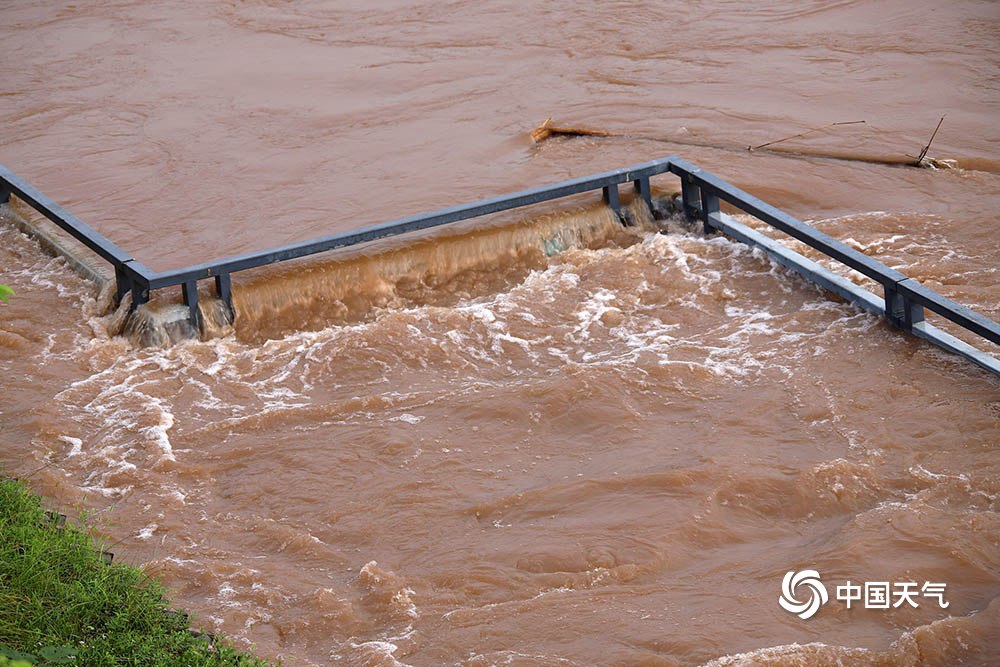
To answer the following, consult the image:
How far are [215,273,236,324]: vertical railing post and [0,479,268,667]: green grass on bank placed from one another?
2454 mm

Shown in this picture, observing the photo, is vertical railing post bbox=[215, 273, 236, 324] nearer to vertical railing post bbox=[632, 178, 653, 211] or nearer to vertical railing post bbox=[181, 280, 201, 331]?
vertical railing post bbox=[181, 280, 201, 331]

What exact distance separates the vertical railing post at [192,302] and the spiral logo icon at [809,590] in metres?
4.11

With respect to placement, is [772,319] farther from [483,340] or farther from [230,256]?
[230,256]

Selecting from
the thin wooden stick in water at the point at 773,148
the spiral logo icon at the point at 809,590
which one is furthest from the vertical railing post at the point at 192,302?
the spiral logo icon at the point at 809,590

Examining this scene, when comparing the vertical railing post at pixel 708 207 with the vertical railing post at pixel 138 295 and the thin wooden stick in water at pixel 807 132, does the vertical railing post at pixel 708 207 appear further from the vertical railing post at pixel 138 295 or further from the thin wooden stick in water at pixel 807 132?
the vertical railing post at pixel 138 295

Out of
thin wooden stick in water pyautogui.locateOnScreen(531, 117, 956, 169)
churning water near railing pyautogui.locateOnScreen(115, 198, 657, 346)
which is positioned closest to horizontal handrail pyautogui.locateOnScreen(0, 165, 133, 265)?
churning water near railing pyautogui.locateOnScreen(115, 198, 657, 346)

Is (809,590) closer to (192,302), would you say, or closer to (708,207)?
(708,207)

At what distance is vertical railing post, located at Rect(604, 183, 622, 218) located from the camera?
9.14m

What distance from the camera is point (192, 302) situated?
794 cm

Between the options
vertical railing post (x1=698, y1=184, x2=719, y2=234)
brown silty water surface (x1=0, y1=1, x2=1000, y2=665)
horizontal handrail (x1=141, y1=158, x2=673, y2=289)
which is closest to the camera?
brown silty water surface (x1=0, y1=1, x2=1000, y2=665)

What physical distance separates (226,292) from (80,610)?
123 inches

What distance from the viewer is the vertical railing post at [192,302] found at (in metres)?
7.91

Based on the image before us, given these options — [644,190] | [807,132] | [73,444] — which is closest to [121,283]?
[73,444]

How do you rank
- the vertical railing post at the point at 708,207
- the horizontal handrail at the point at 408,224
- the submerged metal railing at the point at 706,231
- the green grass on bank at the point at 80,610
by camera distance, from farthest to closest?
the vertical railing post at the point at 708,207, the horizontal handrail at the point at 408,224, the submerged metal railing at the point at 706,231, the green grass on bank at the point at 80,610
